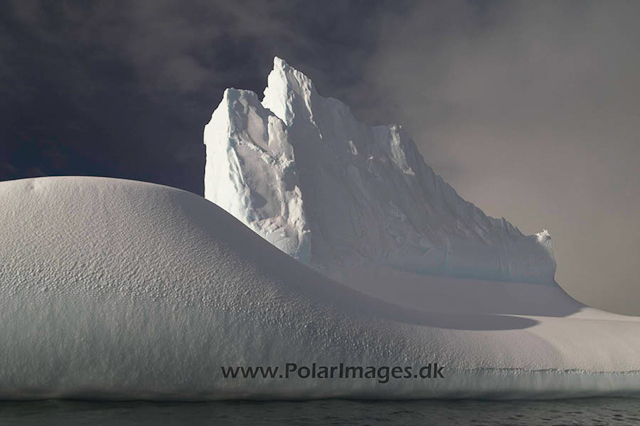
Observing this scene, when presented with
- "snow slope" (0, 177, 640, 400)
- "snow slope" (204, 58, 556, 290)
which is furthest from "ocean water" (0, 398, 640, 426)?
"snow slope" (204, 58, 556, 290)

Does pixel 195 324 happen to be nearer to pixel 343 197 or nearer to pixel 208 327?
pixel 208 327

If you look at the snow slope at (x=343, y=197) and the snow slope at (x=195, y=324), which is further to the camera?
the snow slope at (x=343, y=197)

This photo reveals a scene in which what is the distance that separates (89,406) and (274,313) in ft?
6.93

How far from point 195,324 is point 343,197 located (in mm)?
11212

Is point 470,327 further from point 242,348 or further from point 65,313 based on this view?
point 65,313

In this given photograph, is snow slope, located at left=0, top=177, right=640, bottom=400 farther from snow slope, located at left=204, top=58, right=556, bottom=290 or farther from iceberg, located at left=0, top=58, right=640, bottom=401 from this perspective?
snow slope, located at left=204, top=58, right=556, bottom=290

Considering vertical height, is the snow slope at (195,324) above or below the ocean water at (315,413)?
above

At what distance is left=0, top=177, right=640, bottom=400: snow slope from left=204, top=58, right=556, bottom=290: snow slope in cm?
708

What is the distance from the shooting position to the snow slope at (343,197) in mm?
14633

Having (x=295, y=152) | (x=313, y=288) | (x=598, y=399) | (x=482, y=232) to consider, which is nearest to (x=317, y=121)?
(x=295, y=152)

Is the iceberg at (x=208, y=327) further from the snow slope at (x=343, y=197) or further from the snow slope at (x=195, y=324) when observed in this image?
the snow slope at (x=343, y=197)

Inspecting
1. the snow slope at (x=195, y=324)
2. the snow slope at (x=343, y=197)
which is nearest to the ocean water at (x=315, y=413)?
the snow slope at (x=195, y=324)

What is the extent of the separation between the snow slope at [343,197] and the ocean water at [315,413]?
8363mm

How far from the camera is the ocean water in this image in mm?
4445
